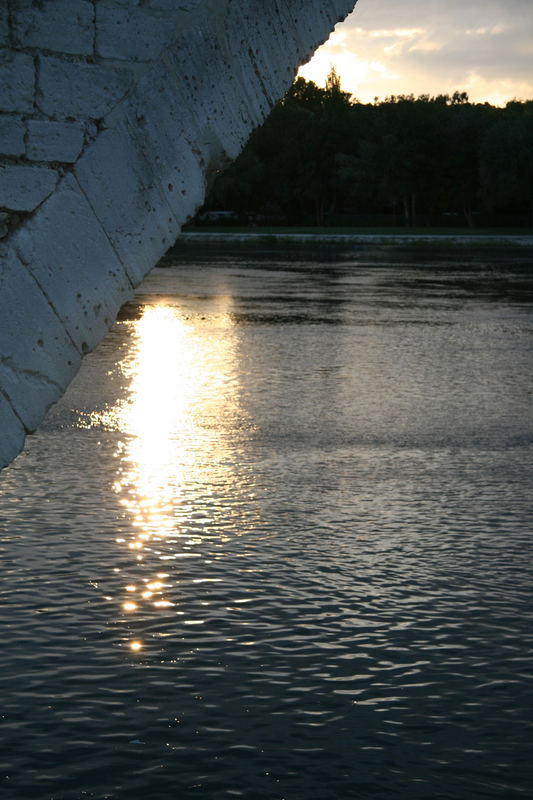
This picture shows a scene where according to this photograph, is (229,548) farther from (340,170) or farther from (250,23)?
(340,170)

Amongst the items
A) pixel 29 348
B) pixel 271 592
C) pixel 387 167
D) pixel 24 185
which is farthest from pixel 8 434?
pixel 387 167

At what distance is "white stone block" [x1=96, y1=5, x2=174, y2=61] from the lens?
5.07 metres

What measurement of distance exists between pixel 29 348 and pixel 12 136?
2.61 feet

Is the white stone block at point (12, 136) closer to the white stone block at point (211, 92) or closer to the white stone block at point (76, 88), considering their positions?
the white stone block at point (76, 88)

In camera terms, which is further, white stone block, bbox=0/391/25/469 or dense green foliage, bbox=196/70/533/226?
dense green foliage, bbox=196/70/533/226

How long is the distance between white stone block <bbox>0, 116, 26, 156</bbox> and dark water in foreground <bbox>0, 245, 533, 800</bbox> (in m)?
2.12

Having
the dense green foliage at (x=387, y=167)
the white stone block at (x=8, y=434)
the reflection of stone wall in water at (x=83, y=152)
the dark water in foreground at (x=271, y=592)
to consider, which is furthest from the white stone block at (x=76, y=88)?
the dense green foliage at (x=387, y=167)

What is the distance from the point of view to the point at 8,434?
503 cm

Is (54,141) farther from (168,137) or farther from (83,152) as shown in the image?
(168,137)

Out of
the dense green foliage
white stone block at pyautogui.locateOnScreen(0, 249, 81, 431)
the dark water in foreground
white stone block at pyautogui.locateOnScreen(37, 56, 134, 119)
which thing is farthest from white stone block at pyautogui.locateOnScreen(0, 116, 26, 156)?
the dense green foliage

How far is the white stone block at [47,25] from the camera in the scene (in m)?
5.00

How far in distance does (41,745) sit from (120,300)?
173 centimetres

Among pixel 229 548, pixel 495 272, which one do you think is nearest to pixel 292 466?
pixel 229 548

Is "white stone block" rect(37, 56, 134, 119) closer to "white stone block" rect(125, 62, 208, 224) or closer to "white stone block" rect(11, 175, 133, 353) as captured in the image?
"white stone block" rect(125, 62, 208, 224)
